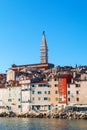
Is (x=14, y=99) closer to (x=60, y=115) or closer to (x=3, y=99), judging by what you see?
(x=3, y=99)

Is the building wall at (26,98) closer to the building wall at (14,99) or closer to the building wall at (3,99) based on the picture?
the building wall at (14,99)

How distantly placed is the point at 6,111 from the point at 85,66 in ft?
96.0

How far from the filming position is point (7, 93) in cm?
7731

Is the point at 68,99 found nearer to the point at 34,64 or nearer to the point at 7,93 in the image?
the point at 7,93

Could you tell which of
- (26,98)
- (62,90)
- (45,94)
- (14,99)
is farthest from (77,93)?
(14,99)

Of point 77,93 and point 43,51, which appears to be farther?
point 43,51

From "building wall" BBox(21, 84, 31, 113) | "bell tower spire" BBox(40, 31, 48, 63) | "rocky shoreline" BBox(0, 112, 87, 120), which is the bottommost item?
"rocky shoreline" BBox(0, 112, 87, 120)

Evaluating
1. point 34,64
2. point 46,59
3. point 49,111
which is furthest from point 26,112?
point 46,59

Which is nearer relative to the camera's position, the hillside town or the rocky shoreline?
the rocky shoreline

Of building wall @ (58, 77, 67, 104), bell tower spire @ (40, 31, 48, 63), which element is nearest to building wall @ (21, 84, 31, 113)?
building wall @ (58, 77, 67, 104)

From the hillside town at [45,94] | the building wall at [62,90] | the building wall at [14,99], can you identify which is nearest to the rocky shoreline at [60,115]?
the hillside town at [45,94]

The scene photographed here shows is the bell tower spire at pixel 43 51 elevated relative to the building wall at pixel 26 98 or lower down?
elevated

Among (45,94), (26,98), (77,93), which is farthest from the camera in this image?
(26,98)

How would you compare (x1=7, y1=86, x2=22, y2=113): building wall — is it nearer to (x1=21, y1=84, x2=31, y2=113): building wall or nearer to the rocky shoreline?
(x1=21, y1=84, x2=31, y2=113): building wall
